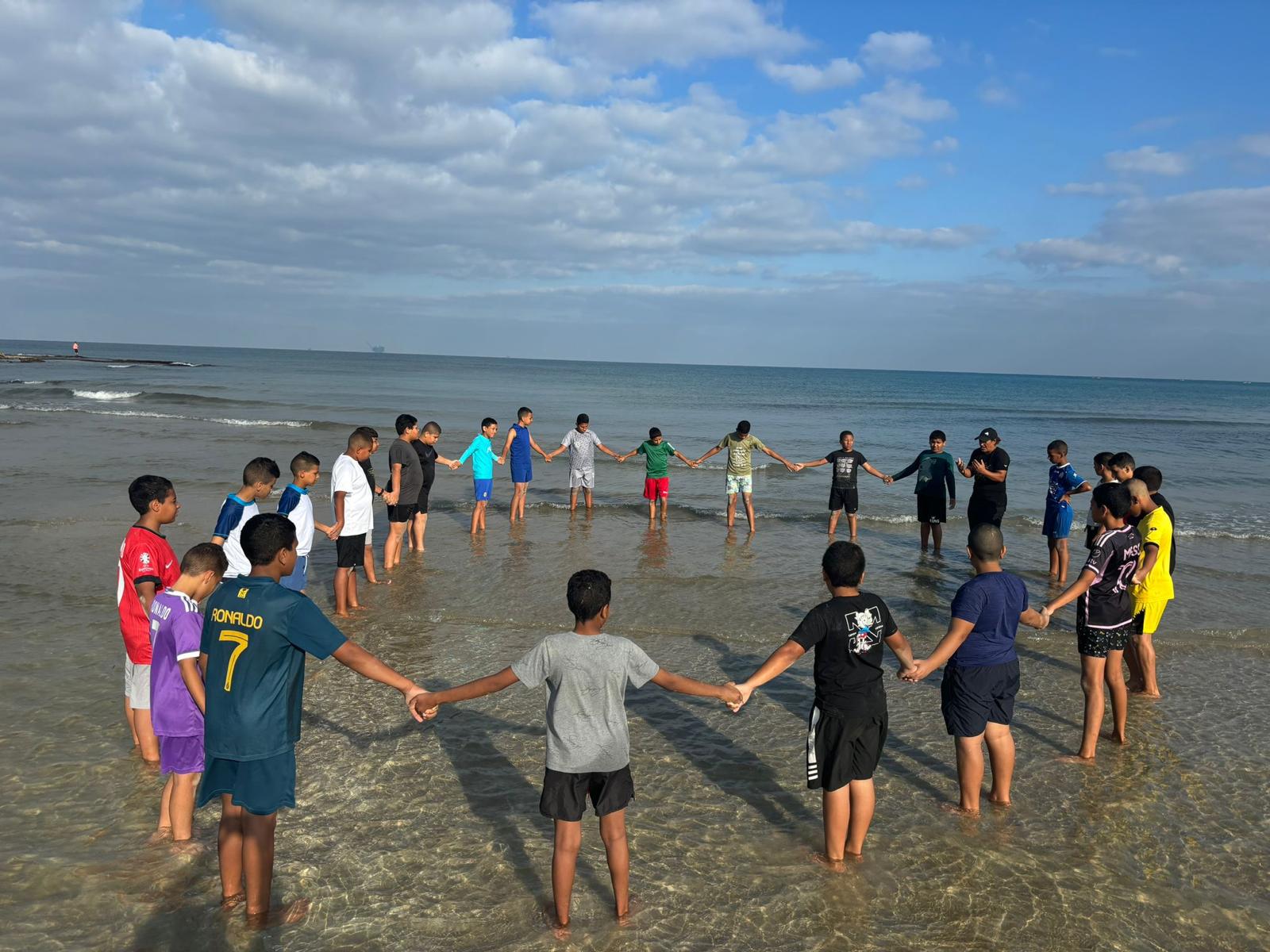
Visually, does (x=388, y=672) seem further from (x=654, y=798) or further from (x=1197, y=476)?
(x=1197, y=476)

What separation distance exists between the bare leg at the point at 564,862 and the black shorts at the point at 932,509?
33.5ft

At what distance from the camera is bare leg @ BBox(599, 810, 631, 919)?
12.7 feet

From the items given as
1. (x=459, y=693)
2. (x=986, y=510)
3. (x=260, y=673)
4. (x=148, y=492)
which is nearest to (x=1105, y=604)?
(x=459, y=693)

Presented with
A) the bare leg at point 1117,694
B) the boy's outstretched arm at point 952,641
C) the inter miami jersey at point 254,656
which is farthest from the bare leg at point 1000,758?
the inter miami jersey at point 254,656

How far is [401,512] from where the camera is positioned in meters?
11.1

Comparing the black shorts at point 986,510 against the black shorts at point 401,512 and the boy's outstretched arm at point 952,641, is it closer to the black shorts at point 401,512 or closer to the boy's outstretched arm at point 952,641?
the boy's outstretched arm at point 952,641

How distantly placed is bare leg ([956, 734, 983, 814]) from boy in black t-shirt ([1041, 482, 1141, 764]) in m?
1.38

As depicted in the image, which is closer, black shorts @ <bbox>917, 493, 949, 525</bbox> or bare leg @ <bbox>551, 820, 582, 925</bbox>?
bare leg @ <bbox>551, 820, 582, 925</bbox>

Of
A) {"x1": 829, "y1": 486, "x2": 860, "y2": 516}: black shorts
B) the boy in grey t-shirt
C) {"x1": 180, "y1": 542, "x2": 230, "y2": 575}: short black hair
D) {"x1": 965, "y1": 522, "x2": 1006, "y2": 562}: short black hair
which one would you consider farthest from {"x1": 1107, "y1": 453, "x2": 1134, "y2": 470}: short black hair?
{"x1": 180, "y1": 542, "x2": 230, "y2": 575}: short black hair

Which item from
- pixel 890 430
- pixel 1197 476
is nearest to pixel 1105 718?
pixel 1197 476

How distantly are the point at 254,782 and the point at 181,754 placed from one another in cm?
108

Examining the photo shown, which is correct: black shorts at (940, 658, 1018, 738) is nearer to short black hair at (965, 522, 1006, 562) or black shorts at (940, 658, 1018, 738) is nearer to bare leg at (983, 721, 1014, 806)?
bare leg at (983, 721, 1014, 806)

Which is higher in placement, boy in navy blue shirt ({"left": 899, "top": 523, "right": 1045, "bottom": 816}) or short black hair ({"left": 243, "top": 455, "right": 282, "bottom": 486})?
short black hair ({"left": 243, "top": 455, "right": 282, "bottom": 486})

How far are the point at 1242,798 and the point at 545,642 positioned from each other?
5203 millimetres
